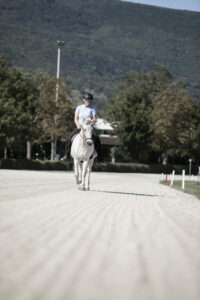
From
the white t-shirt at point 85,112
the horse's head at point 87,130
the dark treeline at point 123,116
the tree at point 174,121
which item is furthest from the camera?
the tree at point 174,121

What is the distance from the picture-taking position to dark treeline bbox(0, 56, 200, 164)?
5709 cm

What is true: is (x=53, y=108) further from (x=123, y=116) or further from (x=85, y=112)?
(x=85, y=112)

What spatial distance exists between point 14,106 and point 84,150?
44624mm

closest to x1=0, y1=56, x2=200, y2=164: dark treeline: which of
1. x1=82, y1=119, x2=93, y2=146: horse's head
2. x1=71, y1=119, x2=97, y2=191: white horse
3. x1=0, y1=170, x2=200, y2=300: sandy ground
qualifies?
x1=71, y1=119, x2=97, y2=191: white horse

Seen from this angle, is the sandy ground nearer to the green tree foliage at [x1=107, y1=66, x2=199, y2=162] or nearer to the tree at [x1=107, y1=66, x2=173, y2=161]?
the green tree foliage at [x1=107, y1=66, x2=199, y2=162]

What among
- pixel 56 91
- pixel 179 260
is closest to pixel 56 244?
pixel 179 260

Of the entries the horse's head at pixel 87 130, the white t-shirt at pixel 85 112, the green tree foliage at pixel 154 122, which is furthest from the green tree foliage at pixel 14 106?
the horse's head at pixel 87 130

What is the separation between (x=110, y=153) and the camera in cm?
9138

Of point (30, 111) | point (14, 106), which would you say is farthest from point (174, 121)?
point (14, 106)

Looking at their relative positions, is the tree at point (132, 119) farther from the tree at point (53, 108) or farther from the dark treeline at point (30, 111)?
the tree at point (53, 108)

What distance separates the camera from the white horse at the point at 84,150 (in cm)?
1423

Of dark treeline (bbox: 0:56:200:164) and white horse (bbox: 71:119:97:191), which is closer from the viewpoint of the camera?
white horse (bbox: 71:119:97:191)

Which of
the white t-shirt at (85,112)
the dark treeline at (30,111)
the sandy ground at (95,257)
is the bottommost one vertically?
the sandy ground at (95,257)

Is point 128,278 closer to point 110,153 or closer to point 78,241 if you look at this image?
point 78,241
